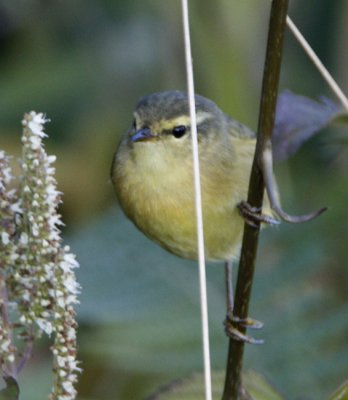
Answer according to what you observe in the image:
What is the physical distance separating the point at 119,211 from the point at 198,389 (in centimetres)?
126

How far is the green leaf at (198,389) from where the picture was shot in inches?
64.5

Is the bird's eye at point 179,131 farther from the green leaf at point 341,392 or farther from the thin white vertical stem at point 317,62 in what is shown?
the green leaf at point 341,392

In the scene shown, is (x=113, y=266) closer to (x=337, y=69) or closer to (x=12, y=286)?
(x=337, y=69)

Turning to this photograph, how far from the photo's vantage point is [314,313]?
2.64 m

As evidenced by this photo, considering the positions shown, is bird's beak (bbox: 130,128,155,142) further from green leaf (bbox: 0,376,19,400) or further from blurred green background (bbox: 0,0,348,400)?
green leaf (bbox: 0,376,19,400)

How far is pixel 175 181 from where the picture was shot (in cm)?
208

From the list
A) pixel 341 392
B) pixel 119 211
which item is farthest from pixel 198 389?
pixel 119 211

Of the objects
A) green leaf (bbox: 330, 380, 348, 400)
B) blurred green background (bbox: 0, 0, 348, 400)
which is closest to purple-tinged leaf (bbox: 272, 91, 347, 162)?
blurred green background (bbox: 0, 0, 348, 400)

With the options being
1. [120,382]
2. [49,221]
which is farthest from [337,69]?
[49,221]

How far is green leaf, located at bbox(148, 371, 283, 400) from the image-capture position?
1639 mm

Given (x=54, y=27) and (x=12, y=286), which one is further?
(x=54, y=27)

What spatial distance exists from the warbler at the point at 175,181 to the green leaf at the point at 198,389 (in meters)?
0.44

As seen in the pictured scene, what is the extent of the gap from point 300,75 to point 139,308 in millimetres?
1218

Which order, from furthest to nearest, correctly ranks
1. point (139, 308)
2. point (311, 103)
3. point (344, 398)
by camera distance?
point (139, 308) < point (311, 103) < point (344, 398)
